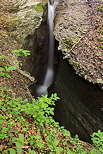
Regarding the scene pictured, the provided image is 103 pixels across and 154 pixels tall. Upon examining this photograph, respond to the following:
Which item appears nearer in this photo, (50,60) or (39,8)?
(39,8)

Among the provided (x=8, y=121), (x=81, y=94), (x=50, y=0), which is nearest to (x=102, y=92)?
(x=81, y=94)

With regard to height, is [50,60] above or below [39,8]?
below

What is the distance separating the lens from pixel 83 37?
18.9 ft

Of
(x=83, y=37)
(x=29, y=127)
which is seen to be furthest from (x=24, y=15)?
(x=29, y=127)

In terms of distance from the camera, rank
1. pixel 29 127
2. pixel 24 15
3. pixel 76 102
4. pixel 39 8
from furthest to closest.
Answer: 1. pixel 39 8
2. pixel 24 15
3. pixel 76 102
4. pixel 29 127

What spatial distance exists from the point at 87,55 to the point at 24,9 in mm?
4558

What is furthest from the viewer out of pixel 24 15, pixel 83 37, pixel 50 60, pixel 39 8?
pixel 50 60

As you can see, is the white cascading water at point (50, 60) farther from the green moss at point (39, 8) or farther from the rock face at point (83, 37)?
the green moss at point (39, 8)

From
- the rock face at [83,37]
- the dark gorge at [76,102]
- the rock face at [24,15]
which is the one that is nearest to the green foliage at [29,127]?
the dark gorge at [76,102]

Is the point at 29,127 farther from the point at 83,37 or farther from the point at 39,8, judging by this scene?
the point at 39,8

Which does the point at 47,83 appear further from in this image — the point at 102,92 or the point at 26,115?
the point at 26,115

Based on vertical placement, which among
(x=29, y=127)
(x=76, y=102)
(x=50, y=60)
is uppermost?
(x=50, y=60)

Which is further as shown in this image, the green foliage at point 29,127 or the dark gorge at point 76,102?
the dark gorge at point 76,102

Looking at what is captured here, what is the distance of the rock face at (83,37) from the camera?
4.68m
